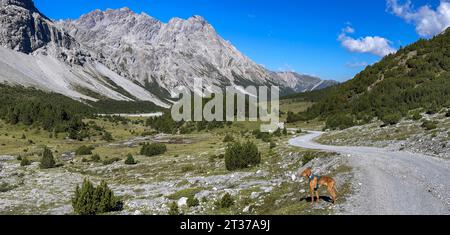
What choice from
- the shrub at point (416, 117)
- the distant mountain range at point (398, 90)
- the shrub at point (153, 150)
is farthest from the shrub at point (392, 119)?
the shrub at point (153, 150)

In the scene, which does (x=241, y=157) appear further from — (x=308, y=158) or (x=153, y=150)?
(x=153, y=150)

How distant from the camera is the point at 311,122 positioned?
108 m

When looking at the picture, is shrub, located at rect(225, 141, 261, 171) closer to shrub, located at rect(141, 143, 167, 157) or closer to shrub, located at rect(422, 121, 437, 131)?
shrub, located at rect(422, 121, 437, 131)

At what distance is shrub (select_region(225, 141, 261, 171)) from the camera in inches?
1686

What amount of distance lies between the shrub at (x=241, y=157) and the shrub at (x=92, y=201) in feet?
57.2

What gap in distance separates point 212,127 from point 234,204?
294 ft

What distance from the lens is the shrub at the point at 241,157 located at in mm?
42812

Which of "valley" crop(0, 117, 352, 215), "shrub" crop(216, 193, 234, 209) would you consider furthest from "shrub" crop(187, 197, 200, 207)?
"shrub" crop(216, 193, 234, 209)

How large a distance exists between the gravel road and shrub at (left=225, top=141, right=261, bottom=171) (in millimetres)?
12702

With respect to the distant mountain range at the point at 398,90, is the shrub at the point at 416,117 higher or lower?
lower

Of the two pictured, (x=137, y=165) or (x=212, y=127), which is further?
(x=212, y=127)

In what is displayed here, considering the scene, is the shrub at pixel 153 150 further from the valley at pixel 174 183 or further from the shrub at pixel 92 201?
the shrub at pixel 92 201
